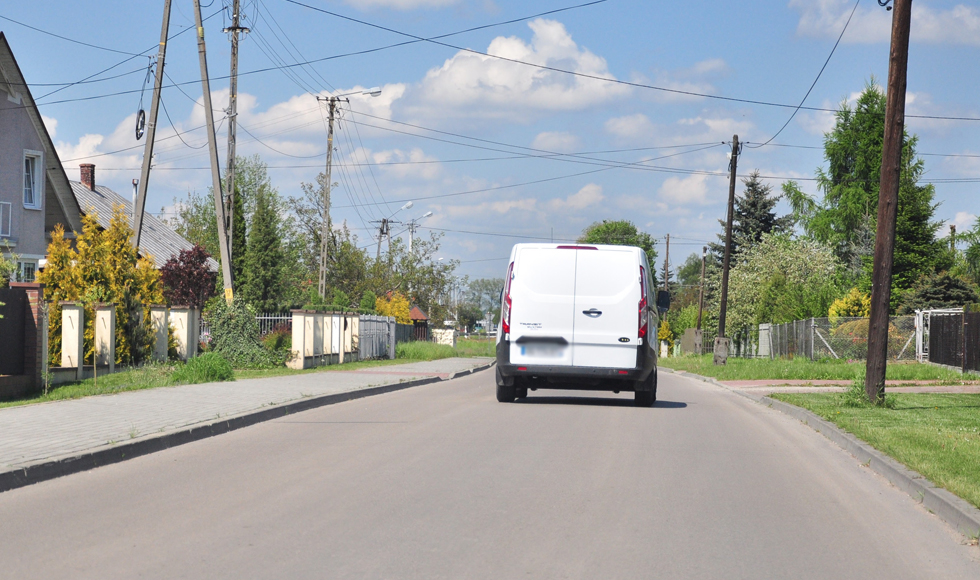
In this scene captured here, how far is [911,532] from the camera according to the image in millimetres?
6668

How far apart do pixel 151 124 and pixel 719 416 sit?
16672mm

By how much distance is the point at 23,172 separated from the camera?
27.9m

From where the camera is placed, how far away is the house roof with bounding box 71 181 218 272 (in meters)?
45.7

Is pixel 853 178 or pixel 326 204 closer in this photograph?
pixel 326 204

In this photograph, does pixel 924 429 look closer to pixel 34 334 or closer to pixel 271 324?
pixel 34 334

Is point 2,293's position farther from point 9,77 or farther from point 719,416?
point 9,77

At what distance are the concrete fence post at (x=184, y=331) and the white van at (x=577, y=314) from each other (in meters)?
10.3

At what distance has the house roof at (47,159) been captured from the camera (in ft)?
87.7

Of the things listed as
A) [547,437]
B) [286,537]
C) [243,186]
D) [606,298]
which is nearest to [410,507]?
[286,537]

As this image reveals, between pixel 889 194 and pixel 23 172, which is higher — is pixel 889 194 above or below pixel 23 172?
below

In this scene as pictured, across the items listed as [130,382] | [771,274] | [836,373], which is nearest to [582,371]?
[130,382]

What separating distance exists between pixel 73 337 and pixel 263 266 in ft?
110

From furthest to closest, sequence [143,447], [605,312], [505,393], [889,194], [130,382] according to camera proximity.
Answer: [130,382], [505,393], [889,194], [605,312], [143,447]

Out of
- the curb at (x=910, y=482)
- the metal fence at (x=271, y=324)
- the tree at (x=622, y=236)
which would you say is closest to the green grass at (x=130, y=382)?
the metal fence at (x=271, y=324)
